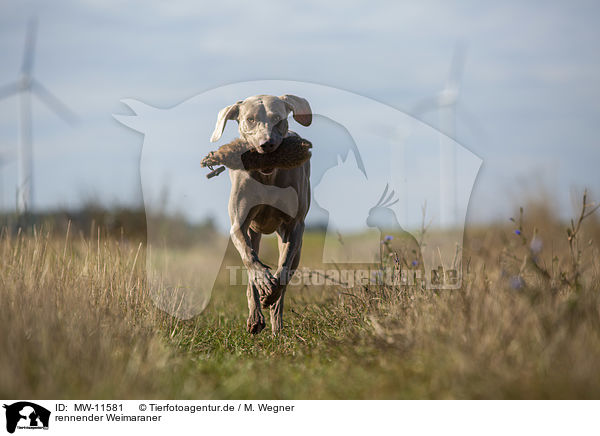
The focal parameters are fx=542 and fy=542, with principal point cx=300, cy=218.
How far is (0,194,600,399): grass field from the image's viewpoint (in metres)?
3.01

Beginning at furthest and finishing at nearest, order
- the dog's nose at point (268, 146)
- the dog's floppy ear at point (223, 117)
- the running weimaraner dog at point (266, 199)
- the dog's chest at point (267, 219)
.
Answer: the dog's chest at point (267, 219) < the dog's floppy ear at point (223, 117) < the running weimaraner dog at point (266, 199) < the dog's nose at point (268, 146)

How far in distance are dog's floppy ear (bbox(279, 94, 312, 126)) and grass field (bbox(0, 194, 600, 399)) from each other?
171 centimetres

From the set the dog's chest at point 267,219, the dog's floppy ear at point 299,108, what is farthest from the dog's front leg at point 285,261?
the dog's floppy ear at point 299,108

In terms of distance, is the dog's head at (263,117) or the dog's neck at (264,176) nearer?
the dog's head at (263,117)

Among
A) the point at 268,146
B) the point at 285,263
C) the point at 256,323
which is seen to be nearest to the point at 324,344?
the point at 256,323

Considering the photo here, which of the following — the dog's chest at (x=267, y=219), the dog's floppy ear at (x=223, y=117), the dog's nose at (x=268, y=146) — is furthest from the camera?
the dog's chest at (x=267, y=219)

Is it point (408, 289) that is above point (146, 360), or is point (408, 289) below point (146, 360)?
above

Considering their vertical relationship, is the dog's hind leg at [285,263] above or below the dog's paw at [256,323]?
above

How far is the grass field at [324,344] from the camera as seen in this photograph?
3012 mm

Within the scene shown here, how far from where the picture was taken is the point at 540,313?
3.31 m

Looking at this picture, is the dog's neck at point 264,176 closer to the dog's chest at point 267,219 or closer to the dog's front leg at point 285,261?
the dog's chest at point 267,219
